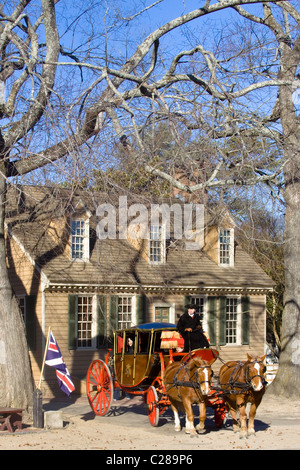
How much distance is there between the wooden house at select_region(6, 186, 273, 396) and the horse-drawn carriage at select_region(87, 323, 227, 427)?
4.67 meters

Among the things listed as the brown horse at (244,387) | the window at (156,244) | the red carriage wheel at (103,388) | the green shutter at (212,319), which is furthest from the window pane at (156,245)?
the brown horse at (244,387)

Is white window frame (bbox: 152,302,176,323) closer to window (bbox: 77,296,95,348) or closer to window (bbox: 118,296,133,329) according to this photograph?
window (bbox: 118,296,133,329)

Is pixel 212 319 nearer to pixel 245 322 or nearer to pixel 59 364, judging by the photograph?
pixel 245 322

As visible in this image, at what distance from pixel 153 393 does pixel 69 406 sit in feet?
18.2

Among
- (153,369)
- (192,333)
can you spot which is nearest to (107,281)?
(153,369)

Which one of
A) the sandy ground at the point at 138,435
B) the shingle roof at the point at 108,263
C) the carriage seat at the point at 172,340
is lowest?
the sandy ground at the point at 138,435

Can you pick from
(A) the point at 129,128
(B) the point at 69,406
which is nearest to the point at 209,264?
(B) the point at 69,406

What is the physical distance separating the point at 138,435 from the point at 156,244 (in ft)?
41.5

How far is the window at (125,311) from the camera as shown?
920 inches

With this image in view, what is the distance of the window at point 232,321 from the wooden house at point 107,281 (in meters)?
0.04

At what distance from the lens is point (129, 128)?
15148 millimetres

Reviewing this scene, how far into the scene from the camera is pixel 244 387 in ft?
40.9

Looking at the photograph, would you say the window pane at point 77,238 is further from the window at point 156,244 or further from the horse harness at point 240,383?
the horse harness at point 240,383

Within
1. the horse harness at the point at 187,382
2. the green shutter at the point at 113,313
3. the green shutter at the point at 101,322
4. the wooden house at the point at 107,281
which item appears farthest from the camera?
the green shutter at the point at 113,313
